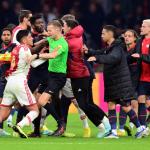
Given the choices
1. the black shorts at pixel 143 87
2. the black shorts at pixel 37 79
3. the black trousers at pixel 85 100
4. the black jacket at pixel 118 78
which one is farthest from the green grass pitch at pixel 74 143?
the black shorts at pixel 143 87

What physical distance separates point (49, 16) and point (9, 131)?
33.0 ft

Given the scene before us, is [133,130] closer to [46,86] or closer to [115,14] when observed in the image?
[46,86]

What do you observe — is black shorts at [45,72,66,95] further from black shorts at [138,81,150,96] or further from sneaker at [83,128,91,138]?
black shorts at [138,81,150,96]

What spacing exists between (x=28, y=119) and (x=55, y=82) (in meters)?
0.78

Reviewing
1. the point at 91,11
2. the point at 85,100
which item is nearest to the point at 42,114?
the point at 85,100

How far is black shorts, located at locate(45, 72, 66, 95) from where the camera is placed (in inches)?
653

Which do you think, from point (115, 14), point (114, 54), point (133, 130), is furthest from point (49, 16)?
point (114, 54)

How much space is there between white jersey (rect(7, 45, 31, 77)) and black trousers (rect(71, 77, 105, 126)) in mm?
922

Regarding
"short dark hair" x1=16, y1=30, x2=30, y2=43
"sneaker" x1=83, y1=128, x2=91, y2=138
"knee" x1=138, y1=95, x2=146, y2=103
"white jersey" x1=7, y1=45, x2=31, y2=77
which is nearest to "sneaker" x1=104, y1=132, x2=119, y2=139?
"sneaker" x1=83, y1=128, x2=91, y2=138

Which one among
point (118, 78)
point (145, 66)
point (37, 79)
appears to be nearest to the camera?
point (118, 78)

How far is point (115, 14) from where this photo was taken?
28359 millimetres

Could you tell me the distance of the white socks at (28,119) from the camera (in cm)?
1630

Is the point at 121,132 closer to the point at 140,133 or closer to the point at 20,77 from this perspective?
the point at 140,133

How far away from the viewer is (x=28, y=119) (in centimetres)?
1634
